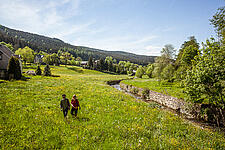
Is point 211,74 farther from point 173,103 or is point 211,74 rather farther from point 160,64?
point 160,64

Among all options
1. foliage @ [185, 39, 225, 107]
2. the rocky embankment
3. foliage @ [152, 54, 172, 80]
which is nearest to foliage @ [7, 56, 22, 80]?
the rocky embankment

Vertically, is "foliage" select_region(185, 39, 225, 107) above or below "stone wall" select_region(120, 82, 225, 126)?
above

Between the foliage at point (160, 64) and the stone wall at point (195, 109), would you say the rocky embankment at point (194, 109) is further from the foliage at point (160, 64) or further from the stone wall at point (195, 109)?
the foliage at point (160, 64)

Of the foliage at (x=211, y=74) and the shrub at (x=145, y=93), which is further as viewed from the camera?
the shrub at (x=145, y=93)

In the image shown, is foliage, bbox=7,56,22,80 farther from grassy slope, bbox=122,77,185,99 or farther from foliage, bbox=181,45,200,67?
foliage, bbox=181,45,200,67

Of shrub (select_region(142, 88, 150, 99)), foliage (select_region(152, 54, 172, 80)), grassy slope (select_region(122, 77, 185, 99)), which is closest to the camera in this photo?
grassy slope (select_region(122, 77, 185, 99))

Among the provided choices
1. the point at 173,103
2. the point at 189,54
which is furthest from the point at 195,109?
the point at 189,54

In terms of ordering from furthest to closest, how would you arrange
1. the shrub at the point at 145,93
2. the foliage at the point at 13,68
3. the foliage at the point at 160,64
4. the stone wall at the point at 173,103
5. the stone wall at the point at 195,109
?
1. the foliage at the point at 160,64
2. the foliage at the point at 13,68
3. the shrub at the point at 145,93
4. the stone wall at the point at 173,103
5. the stone wall at the point at 195,109

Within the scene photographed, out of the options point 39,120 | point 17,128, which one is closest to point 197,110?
point 39,120

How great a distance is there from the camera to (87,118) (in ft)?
32.7

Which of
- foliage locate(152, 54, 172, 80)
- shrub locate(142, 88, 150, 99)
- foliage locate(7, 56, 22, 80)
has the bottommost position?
shrub locate(142, 88, 150, 99)

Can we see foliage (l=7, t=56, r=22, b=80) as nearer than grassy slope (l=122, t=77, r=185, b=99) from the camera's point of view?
No

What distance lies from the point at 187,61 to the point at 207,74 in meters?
24.5

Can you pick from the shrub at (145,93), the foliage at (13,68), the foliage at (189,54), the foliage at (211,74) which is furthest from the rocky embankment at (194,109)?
the foliage at (13,68)
